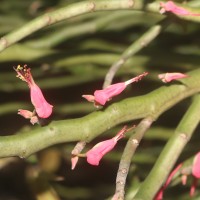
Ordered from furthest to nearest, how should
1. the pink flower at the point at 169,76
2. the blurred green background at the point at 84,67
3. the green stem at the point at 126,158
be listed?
1. the blurred green background at the point at 84,67
2. the pink flower at the point at 169,76
3. the green stem at the point at 126,158

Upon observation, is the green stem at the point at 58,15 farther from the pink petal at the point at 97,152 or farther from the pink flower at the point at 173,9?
the pink petal at the point at 97,152

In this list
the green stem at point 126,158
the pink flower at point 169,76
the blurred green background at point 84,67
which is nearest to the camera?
the green stem at point 126,158

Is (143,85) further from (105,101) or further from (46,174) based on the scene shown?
(105,101)

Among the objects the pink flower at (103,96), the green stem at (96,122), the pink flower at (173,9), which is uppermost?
the pink flower at (173,9)

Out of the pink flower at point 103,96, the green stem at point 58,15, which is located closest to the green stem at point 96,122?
the pink flower at point 103,96

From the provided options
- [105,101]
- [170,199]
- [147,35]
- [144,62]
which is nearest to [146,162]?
[170,199]

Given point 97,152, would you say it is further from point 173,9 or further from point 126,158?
point 173,9

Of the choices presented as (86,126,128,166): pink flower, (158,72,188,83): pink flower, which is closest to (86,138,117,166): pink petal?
(86,126,128,166): pink flower
